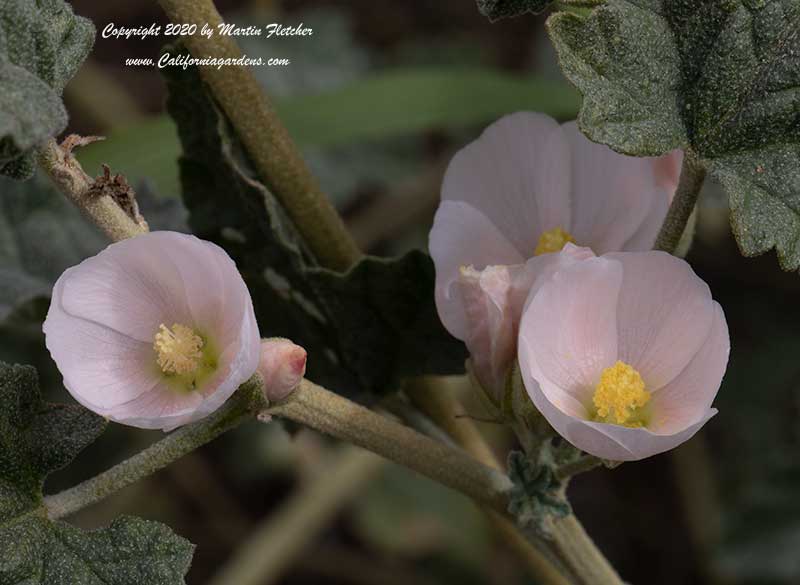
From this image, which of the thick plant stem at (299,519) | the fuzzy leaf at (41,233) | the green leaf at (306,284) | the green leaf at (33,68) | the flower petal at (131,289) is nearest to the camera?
the green leaf at (33,68)

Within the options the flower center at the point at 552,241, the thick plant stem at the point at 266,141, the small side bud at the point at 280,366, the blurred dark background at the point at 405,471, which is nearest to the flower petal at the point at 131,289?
the small side bud at the point at 280,366

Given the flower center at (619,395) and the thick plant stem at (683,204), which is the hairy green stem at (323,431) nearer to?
the flower center at (619,395)

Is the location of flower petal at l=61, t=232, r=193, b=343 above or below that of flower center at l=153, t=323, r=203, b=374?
above

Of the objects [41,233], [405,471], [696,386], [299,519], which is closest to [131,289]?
[696,386]

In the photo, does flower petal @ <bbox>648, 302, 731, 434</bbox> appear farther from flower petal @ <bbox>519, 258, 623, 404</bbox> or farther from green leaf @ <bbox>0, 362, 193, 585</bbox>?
green leaf @ <bbox>0, 362, 193, 585</bbox>

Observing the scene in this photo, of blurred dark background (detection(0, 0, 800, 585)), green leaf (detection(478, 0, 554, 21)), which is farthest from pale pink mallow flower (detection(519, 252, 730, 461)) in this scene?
blurred dark background (detection(0, 0, 800, 585))

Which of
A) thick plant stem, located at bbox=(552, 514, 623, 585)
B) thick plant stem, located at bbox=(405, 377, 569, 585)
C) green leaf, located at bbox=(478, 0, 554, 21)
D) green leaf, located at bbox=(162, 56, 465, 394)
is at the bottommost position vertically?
thick plant stem, located at bbox=(405, 377, 569, 585)
